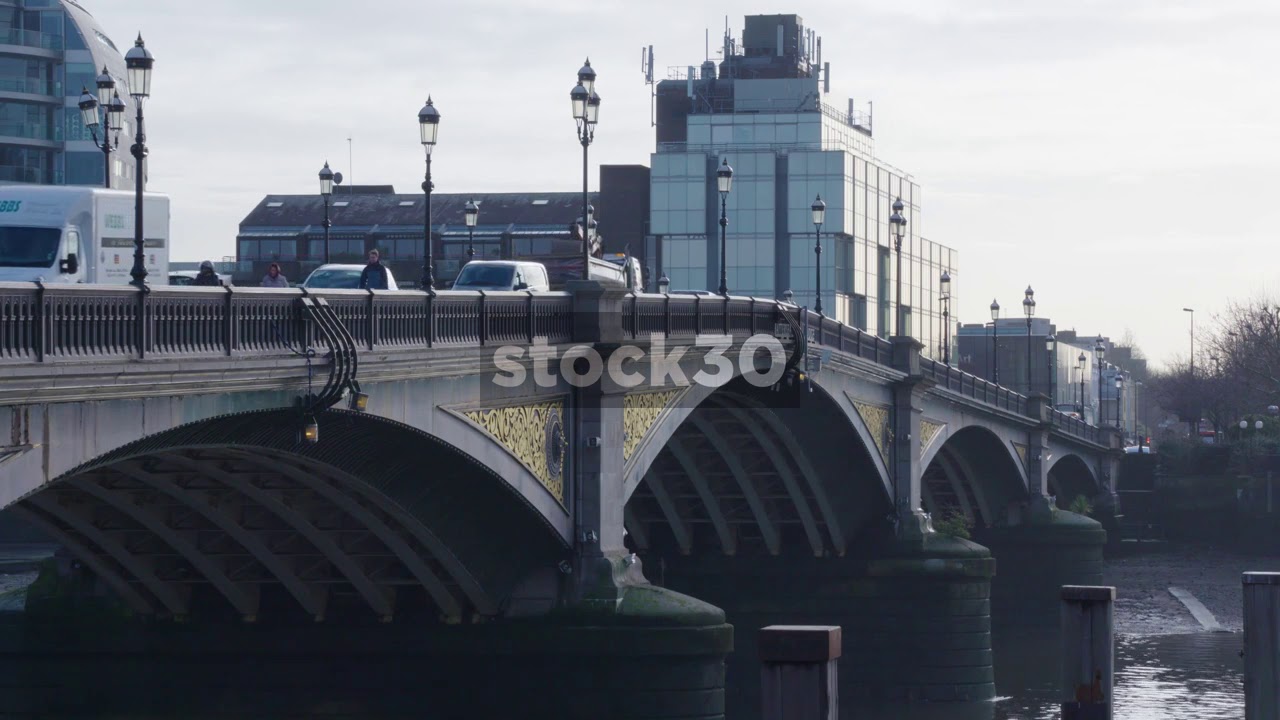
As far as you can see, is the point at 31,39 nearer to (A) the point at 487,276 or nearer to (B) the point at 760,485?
(B) the point at 760,485

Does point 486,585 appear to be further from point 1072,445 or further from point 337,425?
point 1072,445

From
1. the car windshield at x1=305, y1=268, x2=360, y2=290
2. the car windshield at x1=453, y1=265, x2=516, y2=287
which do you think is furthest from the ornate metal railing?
the car windshield at x1=305, y1=268, x2=360, y2=290

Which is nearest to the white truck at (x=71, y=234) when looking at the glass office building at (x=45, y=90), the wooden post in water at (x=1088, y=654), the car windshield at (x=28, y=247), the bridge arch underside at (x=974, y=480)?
the car windshield at (x=28, y=247)

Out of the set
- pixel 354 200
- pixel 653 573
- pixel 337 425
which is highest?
pixel 354 200

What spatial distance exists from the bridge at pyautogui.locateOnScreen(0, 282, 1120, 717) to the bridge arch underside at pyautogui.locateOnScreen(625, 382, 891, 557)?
0.11 m

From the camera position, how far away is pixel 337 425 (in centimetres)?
2580

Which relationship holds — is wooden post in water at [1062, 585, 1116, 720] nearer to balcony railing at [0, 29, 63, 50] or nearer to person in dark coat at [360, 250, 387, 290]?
person in dark coat at [360, 250, 387, 290]

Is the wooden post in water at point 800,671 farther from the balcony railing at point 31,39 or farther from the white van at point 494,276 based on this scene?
the balcony railing at point 31,39

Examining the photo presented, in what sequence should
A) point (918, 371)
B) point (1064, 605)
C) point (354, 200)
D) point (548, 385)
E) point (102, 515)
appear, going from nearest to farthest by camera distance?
point (1064, 605) → point (102, 515) → point (548, 385) → point (918, 371) → point (354, 200)

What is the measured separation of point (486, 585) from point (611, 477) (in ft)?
9.24

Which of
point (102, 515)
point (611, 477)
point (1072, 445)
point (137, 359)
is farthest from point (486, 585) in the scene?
point (1072, 445)

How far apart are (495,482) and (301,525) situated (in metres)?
2.78

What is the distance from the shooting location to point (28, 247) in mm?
34219

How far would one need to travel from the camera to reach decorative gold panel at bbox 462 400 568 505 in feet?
95.7
